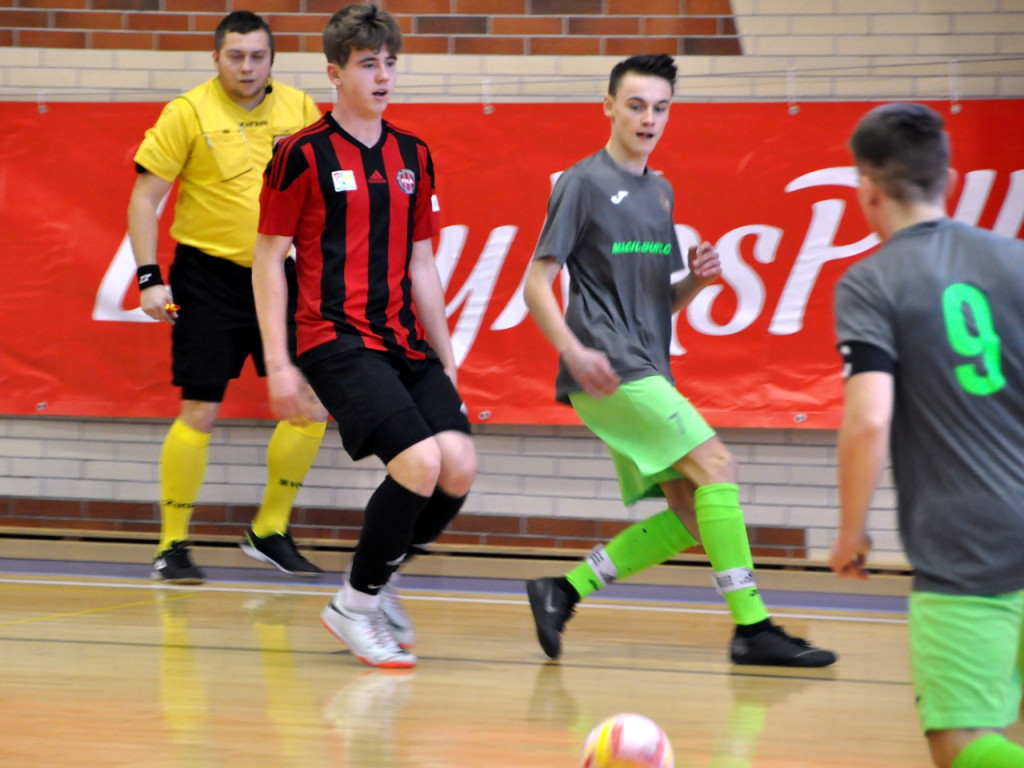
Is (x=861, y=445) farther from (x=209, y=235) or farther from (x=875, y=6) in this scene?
(x=875, y=6)

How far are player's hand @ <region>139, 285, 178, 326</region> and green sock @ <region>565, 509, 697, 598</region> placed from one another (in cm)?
208

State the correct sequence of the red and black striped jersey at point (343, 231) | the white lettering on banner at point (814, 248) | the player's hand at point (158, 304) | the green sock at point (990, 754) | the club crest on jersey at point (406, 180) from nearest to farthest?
the green sock at point (990, 754), the red and black striped jersey at point (343, 231), the club crest on jersey at point (406, 180), the player's hand at point (158, 304), the white lettering on banner at point (814, 248)

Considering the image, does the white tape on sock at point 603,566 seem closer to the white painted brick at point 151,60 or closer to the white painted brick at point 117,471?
the white painted brick at point 117,471

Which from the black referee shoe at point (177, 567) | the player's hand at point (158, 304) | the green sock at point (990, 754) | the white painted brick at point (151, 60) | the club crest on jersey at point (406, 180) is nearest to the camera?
the green sock at point (990, 754)

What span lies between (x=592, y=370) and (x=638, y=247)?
476mm

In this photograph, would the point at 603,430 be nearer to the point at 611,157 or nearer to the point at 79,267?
the point at 611,157

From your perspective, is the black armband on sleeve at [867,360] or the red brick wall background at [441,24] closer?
the black armband on sleeve at [867,360]

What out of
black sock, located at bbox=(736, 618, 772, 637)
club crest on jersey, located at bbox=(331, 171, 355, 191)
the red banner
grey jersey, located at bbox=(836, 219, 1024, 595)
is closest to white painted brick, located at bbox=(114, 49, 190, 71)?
the red banner

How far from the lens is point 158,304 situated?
4930 mm

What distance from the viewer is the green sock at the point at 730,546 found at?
11.6 ft

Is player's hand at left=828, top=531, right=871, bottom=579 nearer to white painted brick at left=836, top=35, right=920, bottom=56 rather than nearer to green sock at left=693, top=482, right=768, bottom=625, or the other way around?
green sock at left=693, top=482, right=768, bottom=625

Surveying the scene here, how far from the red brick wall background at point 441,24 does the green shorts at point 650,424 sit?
254 centimetres

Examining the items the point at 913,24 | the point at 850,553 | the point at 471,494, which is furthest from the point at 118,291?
the point at 850,553

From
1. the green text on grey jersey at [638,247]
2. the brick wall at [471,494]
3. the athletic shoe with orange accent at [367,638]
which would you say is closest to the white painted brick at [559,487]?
the brick wall at [471,494]
